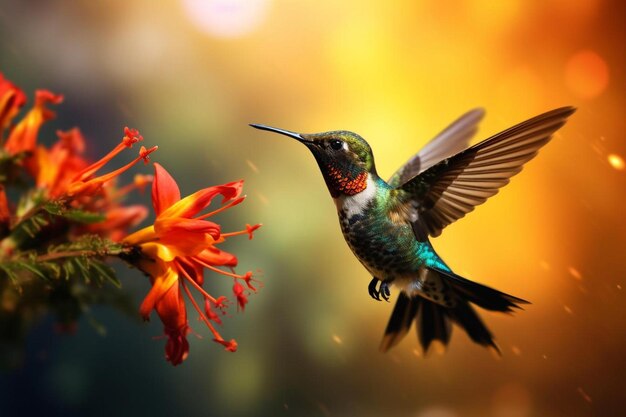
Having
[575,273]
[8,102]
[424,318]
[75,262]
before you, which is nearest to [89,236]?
[75,262]

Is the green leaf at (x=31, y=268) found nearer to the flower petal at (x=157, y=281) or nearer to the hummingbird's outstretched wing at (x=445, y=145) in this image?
the flower petal at (x=157, y=281)

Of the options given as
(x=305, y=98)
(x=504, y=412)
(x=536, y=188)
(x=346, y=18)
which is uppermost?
(x=346, y=18)

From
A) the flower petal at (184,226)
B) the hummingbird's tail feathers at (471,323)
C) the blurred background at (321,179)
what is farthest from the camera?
the blurred background at (321,179)

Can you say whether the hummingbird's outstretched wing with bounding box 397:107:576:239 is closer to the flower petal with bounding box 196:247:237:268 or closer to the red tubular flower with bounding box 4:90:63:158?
the flower petal with bounding box 196:247:237:268

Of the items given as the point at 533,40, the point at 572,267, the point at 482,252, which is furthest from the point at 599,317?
the point at 533,40

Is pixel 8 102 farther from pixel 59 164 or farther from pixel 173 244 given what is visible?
pixel 173 244

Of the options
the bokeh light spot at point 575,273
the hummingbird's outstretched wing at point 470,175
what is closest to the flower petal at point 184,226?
the hummingbird's outstretched wing at point 470,175

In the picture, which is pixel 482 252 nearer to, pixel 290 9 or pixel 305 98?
pixel 305 98
